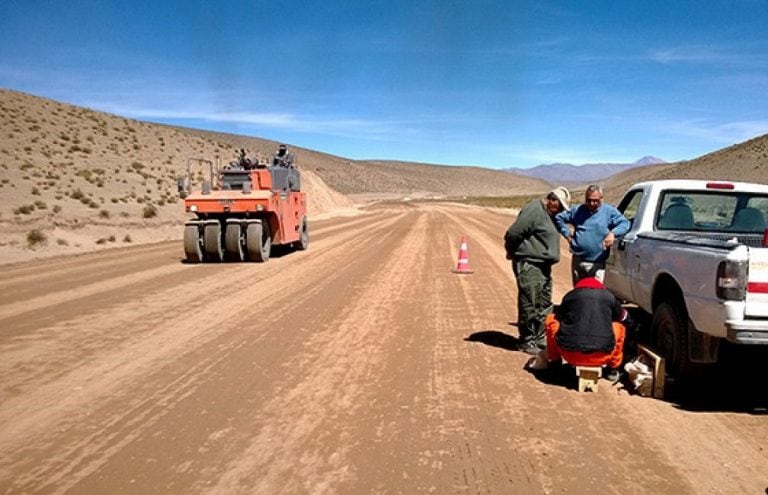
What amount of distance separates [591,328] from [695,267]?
1.05 metres

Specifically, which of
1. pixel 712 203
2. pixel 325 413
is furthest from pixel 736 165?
pixel 325 413

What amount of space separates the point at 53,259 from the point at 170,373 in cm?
1347

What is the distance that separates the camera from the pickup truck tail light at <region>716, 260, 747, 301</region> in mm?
4523

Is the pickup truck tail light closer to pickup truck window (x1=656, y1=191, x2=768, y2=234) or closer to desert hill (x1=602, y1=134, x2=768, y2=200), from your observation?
pickup truck window (x1=656, y1=191, x2=768, y2=234)

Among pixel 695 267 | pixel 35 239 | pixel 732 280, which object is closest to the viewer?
pixel 732 280

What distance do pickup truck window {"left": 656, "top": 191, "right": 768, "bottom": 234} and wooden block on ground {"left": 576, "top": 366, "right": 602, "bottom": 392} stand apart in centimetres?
236

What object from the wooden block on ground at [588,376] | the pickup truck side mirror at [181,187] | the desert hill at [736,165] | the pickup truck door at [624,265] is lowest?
the wooden block on ground at [588,376]

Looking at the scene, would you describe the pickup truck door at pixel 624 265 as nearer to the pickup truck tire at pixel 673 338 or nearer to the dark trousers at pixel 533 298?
the pickup truck tire at pixel 673 338

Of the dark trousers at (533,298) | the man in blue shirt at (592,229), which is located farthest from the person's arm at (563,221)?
the dark trousers at (533,298)

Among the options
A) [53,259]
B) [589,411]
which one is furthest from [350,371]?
[53,259]

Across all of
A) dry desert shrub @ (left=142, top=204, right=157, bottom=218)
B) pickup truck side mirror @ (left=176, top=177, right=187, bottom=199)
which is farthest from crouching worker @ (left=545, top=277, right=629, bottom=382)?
dry desert shrub @ (left=142, top=204, right=157, bottom=218)

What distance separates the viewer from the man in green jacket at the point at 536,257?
6732 mm

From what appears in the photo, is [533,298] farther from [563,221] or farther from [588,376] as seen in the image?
[588,376]

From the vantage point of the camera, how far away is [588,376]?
A: 5.51m
